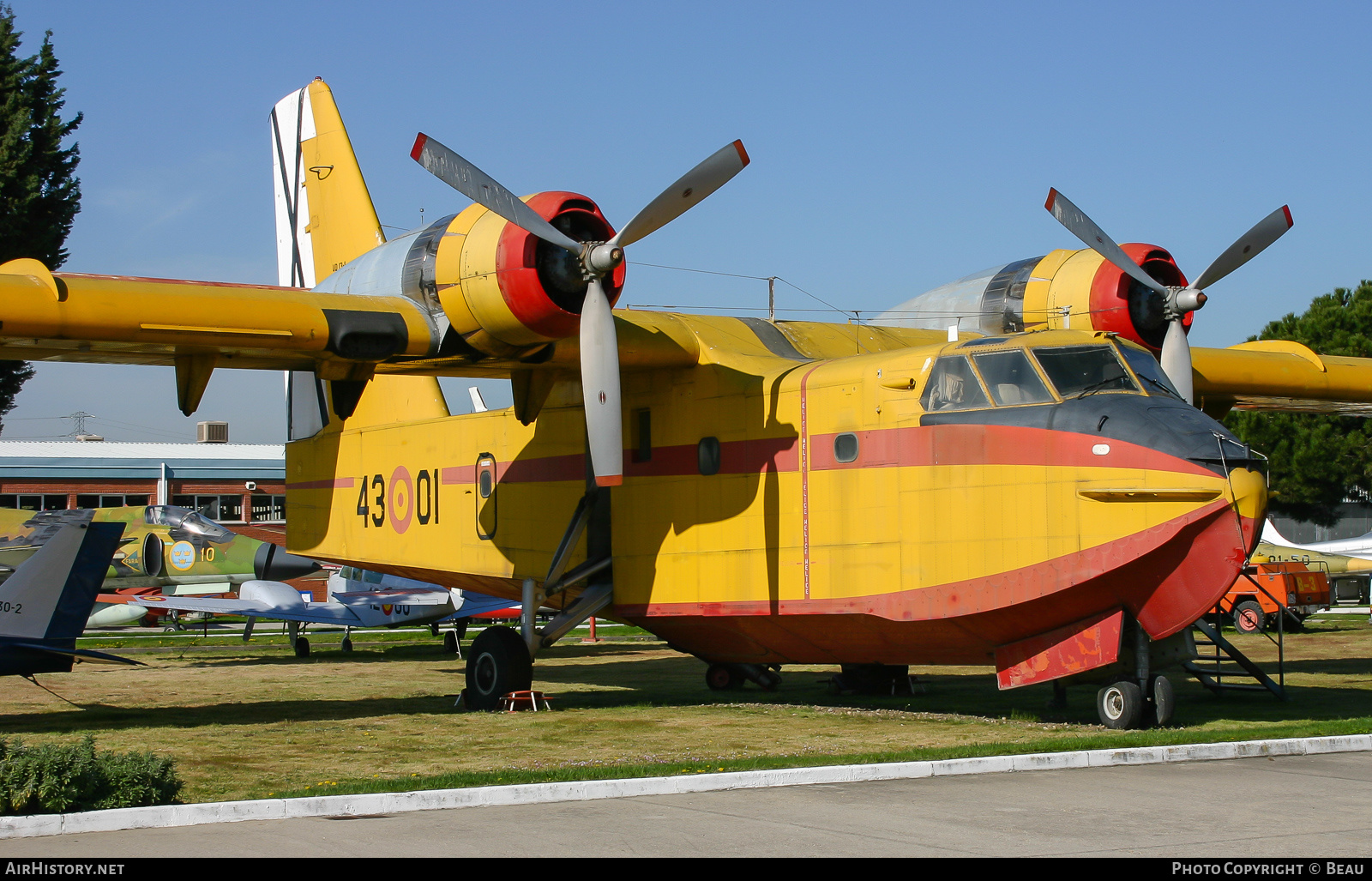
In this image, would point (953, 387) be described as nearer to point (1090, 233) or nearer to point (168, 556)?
point (1090, 233)

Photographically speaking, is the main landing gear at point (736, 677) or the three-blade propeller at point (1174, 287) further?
the main landing gear at point (736, 677)

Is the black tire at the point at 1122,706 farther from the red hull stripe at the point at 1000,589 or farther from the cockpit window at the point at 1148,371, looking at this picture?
the cockpit window at the point at 1148,371

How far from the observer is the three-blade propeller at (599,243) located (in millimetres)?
12961

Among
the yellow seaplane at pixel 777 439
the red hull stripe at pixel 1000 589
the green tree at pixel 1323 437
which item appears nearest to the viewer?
the red hull stripe at pixel 1000 589

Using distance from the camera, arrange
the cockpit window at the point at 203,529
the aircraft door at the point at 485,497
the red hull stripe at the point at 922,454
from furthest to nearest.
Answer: the cockpit window at the point at 203,529, the aircraft door at the point at 485,497, the red hull stripe at the point at 922,454

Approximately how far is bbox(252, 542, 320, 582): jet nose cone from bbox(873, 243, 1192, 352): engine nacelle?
1933 centimetres

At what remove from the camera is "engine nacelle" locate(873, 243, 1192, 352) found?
15.4 m

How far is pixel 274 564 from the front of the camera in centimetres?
3164

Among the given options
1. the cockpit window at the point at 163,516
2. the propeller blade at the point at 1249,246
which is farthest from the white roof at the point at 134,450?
the propeller blade at the point at 1249,246

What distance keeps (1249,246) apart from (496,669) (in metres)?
10.4

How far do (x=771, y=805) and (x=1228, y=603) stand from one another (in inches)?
947

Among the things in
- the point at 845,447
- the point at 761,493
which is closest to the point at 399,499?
the point at 761,493

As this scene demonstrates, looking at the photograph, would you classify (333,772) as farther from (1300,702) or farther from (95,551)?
(1300,702)

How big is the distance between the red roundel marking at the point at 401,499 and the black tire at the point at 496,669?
11.0 ft
